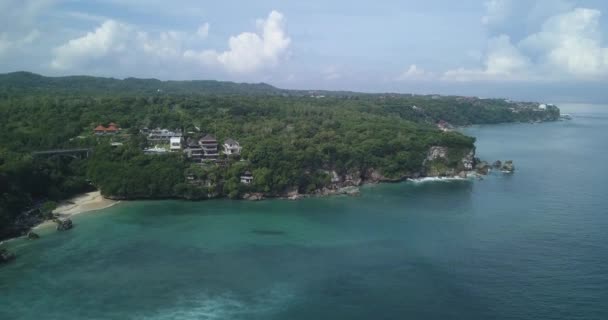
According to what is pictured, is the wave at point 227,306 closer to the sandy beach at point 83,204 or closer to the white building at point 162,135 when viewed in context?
the sandy beach at point 83,204

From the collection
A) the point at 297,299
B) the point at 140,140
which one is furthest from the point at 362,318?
the point at 140,140

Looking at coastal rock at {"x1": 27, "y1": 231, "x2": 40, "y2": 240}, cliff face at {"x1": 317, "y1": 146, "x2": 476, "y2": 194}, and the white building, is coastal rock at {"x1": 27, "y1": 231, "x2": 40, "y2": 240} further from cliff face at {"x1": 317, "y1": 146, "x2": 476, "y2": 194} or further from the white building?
cliff face at {"x1": 317, "y1": 146, "x2": 476, "y2": 194}

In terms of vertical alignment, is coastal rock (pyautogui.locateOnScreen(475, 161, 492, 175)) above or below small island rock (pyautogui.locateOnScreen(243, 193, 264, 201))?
above

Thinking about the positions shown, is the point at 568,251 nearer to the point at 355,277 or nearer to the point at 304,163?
the point at 355,277

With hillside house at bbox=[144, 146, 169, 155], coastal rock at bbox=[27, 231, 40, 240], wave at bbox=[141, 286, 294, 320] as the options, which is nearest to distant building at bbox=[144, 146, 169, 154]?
hillside house at bbox=[144, 146, 169, 155]

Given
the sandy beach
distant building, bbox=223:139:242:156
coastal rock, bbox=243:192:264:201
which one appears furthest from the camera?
distant building, bbox=223:139:242:156

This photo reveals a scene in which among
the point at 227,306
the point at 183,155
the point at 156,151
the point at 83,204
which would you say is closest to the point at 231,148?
the point at 183,155
